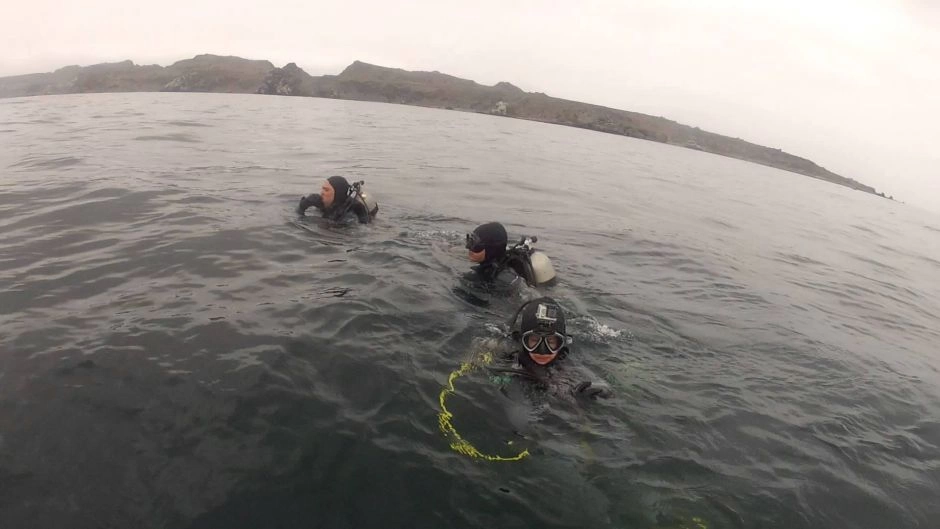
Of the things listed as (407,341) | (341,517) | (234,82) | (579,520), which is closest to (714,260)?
(407,341)

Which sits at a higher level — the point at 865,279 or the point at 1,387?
the point at 865,279

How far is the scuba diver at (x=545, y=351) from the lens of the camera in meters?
6.79

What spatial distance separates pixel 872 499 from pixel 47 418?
9670 millimetres

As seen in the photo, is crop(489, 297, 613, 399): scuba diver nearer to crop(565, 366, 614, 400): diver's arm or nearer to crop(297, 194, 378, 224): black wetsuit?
crop(565, 366, 614, 400): diver's arm

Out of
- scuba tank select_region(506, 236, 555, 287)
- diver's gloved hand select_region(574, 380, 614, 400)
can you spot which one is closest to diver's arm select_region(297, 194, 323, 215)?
scuba tank select_region(506, 236, 555, 287)

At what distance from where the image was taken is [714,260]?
51.8 feet

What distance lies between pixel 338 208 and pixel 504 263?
18.3 feet

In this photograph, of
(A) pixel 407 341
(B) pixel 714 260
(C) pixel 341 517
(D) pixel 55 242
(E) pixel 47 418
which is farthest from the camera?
(B) pixel 714 260

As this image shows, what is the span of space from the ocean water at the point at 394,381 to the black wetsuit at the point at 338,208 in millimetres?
559

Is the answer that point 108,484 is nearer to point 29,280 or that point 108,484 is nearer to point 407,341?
point 407,341

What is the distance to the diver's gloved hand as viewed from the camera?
6.73m

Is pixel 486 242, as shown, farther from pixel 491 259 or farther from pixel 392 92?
pixel 392 92

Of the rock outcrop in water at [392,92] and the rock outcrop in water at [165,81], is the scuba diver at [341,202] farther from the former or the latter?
the rock outcrop in water at [165,81]

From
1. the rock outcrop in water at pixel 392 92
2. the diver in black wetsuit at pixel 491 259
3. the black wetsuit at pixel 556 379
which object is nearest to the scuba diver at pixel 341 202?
the diver in black wetsuit at pixel 491 259
